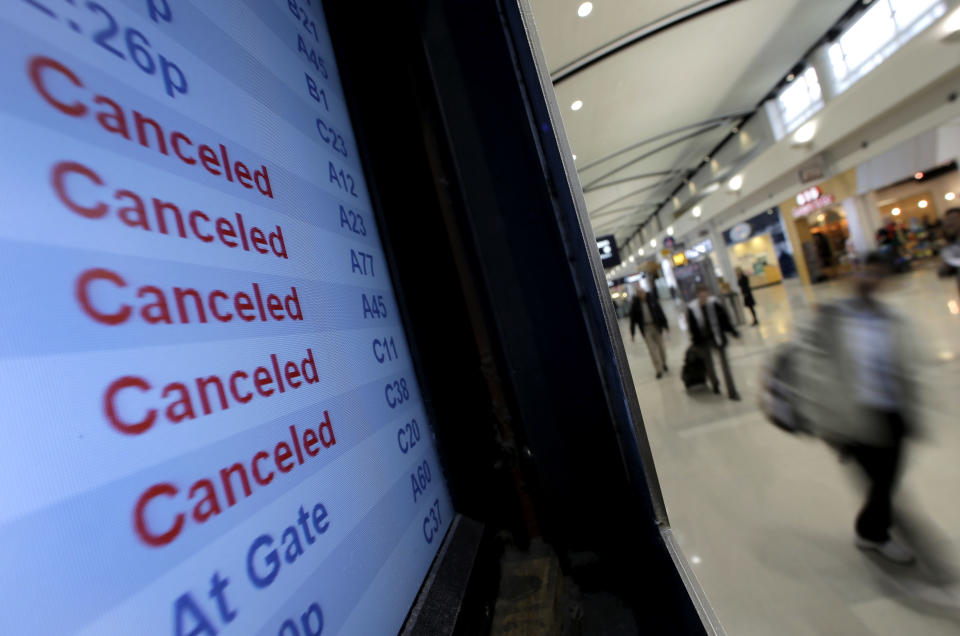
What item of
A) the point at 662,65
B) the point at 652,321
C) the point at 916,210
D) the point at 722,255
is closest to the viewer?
the point at 652,321

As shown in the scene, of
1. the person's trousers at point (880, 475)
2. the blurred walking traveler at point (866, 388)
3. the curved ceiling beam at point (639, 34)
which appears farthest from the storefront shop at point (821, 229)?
the person's trousers at point (880, 475)

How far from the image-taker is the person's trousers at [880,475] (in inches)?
83.5

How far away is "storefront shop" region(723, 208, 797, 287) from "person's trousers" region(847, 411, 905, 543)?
51.3ft

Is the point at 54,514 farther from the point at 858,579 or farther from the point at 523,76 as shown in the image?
the point at 858,579

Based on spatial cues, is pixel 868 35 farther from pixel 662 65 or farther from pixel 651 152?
pixel 651 152

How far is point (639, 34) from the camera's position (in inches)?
285

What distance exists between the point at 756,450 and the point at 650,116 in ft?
30.0

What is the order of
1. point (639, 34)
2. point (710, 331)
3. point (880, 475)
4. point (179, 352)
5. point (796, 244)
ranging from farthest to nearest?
point (796, 244), point (639, 34), point (710, 331), point (880, 475), point (179, 352)

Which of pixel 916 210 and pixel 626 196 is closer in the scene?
pixel 916 210

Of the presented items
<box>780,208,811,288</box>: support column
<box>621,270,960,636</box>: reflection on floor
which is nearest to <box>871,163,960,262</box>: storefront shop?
<box>780,208,811,288</box>: support column

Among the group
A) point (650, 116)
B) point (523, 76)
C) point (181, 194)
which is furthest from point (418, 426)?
point (650, 116)

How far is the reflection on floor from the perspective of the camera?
1987mm

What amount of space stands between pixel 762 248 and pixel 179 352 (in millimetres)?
23952

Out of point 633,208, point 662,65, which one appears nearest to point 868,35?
point 662,65
